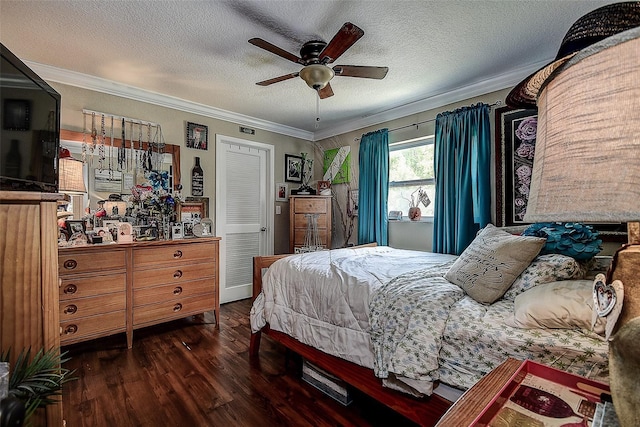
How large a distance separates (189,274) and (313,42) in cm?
240

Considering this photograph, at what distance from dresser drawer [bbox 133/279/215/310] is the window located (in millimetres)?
2411

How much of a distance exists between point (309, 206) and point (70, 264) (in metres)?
2.55

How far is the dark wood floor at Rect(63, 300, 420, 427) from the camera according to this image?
5.37 feet

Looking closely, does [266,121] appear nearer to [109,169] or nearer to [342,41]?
[109,169]

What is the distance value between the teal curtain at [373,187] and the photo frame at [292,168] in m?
1.13

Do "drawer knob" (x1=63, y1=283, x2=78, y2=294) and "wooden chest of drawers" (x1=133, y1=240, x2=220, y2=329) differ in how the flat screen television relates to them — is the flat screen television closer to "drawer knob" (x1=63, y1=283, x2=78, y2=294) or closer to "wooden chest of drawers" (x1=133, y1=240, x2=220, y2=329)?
"drawer knob" (x1=63, y1=283, x2=78, y2=294)

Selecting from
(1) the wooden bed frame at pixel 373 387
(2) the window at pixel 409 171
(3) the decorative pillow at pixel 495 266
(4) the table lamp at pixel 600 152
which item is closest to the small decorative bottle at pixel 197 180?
(1) the wooden bed frame at pixel 373 387

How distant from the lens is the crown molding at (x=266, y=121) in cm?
254

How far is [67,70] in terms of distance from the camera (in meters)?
2.55

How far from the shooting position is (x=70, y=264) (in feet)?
7.29

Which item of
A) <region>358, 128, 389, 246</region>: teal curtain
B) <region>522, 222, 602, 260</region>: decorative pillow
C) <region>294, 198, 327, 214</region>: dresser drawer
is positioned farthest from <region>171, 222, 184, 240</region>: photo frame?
<region>522, 222, 602, 260</region>: decorative pillow

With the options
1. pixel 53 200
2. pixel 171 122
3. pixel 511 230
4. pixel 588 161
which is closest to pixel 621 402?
pixel 588 161

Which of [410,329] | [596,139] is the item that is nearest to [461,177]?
[410,329]

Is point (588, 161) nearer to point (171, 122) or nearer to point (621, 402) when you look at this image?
point (621, 402)
